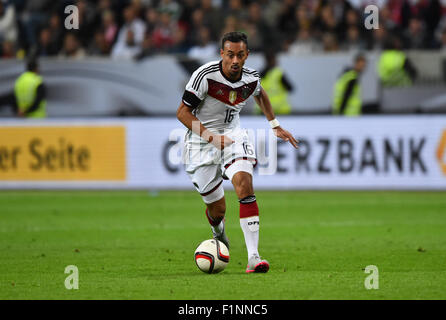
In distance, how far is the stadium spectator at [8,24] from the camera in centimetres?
2125

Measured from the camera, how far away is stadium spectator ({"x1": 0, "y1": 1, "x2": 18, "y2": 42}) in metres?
21.2

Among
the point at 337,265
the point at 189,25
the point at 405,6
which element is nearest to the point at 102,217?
the point at 337,265

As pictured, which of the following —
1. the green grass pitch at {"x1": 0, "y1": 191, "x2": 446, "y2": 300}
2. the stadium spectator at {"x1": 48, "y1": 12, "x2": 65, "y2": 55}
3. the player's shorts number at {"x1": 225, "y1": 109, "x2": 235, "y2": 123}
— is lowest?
the green grass pitch at {"x1": 0, "y1": 191, "x2": 446, "y2": 300}

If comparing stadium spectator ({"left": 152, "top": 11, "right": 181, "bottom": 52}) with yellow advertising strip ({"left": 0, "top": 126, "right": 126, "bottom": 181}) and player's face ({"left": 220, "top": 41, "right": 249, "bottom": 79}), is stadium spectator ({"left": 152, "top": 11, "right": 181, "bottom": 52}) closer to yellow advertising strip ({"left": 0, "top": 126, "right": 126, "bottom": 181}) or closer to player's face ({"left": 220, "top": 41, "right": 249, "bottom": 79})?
yellow advertising strip ({"left": 0, "top": 126, "right": 126, "bottom": 181})

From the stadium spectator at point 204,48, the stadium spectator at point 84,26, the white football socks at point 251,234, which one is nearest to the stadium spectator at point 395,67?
the stadium spectator at point 204,48

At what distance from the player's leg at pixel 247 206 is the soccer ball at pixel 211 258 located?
0.81 feet

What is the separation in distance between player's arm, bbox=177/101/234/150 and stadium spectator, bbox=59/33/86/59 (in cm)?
1240

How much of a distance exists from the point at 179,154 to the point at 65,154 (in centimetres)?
233

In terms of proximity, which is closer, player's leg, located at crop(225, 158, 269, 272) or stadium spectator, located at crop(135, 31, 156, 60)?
player's leg, located at crop(225, 158, 269, 272)

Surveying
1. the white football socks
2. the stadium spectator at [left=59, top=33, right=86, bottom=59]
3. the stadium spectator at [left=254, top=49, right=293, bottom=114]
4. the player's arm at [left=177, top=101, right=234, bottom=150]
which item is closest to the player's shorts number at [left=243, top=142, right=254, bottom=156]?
the player's arm at [left=177, top=101, right=234, bottom=150]

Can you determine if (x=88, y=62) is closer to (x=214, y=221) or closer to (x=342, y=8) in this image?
(x=342, y=8)

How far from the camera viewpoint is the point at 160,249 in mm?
10305

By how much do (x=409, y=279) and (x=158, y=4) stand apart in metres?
15.5

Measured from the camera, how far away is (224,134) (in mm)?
8828
